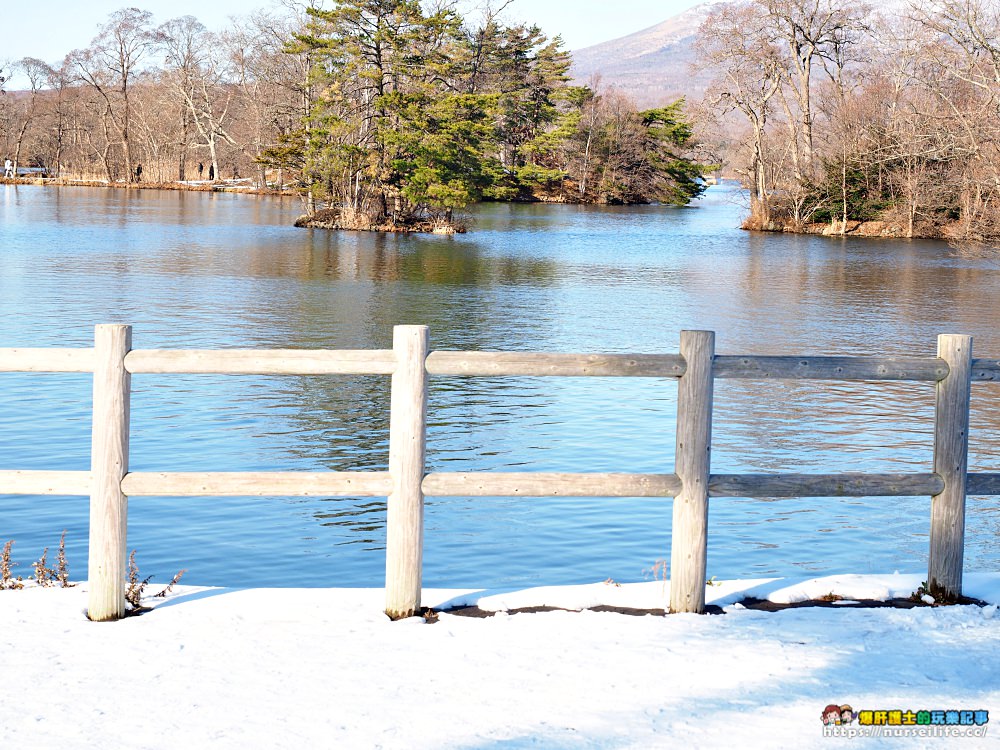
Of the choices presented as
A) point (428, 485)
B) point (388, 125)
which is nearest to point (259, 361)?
point (428, 485)

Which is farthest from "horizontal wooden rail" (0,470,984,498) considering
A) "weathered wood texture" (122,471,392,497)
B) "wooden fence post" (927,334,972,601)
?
"wooden fence post" (927,334,972,601)

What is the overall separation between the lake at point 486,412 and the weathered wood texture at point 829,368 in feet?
11.1

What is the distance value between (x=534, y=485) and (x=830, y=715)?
1932 mm

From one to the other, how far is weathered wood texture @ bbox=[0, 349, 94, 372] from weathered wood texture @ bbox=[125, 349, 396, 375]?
0.68 ft

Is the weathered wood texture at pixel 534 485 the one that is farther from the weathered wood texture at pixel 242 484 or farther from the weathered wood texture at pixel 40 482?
the weathered wood texture at pixel 40 482

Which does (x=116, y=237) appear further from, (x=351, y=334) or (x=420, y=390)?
(x=420, y=390)

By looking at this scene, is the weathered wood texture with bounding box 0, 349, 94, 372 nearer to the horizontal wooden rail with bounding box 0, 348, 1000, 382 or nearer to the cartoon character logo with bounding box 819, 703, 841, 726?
the horizontal wooden rail with bounding box 0, 348, 1000, 382

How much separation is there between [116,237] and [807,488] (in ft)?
138

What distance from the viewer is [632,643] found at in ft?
19.3

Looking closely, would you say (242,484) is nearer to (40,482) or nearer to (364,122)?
(40,482)

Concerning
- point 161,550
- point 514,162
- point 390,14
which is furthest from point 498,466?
point 514,162

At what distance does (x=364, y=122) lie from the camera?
2242 inches

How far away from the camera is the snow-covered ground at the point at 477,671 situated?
15.7 ft

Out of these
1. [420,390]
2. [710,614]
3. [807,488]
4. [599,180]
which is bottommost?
[710,614]
